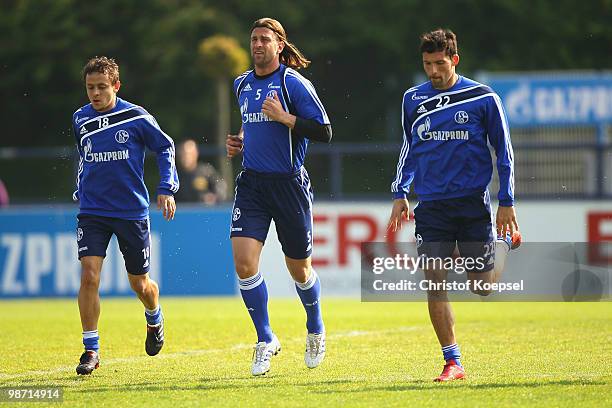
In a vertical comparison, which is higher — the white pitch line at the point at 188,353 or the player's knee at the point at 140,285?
the player's knee at the point at 140,285

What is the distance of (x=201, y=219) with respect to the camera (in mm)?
16469

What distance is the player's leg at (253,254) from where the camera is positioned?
8375 millimetres

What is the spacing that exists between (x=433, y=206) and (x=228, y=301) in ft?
26.2

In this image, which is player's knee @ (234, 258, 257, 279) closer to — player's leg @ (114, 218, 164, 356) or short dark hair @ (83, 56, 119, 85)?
player's leg @ (114, 218, 164, 356)

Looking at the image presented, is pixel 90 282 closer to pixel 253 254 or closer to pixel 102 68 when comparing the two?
pixel 253 254

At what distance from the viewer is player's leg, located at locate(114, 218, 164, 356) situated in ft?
29.3

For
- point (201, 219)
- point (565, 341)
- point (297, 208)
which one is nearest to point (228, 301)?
point (201, 219)

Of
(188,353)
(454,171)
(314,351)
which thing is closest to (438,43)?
(454,171)

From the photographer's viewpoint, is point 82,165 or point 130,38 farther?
point 130,38

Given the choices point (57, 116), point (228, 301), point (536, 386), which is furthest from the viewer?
point (57, 116)

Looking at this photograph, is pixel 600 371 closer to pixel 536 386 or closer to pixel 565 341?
pixel 536 386

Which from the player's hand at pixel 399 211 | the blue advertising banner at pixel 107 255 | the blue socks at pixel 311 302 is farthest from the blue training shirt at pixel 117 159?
the blue advertising banner at pixel 107 255

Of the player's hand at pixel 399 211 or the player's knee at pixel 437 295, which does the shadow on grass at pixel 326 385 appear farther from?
the player's hand at pixel 399 211

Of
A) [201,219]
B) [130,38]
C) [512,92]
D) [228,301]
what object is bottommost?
[228,301]
